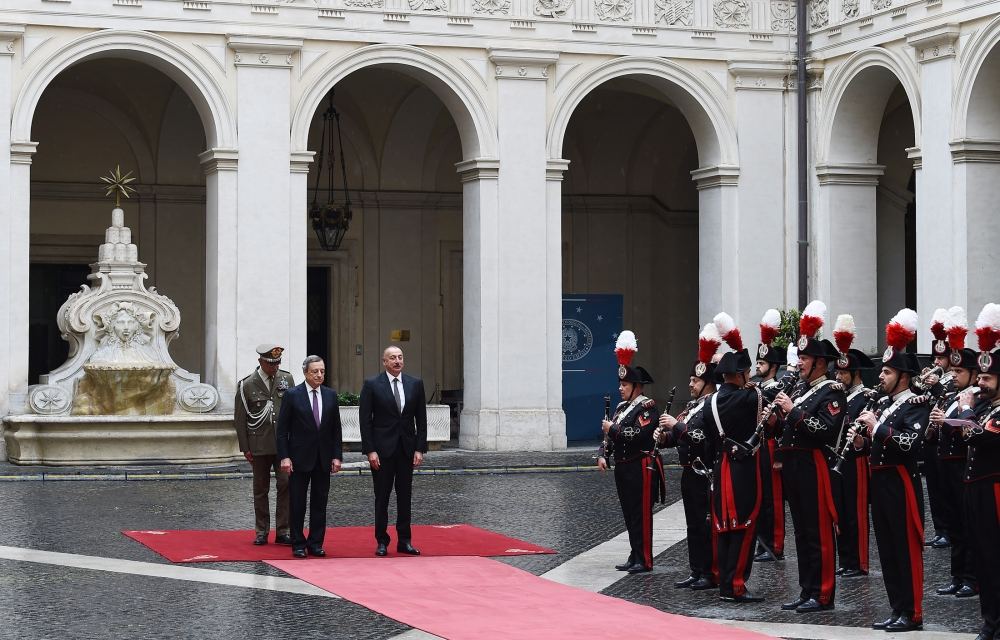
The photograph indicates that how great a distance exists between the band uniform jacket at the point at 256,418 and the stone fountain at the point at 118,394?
6245 mm

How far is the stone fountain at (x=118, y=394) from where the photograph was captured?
62.6 feet

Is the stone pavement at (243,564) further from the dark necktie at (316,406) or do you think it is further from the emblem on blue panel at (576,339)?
the emblem on blue panel at (576,339)

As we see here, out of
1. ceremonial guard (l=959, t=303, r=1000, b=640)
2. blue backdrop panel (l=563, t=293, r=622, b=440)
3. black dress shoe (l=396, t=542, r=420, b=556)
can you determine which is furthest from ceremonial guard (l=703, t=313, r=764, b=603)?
blue backdrop panel (l=563, t=293, r=622, b=440)

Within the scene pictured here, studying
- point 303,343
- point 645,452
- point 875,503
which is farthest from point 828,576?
point 303,343

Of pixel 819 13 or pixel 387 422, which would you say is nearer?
pixel 387 422

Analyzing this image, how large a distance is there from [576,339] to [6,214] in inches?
342

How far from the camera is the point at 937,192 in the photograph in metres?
20.0

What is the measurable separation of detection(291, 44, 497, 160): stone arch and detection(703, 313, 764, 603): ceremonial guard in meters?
11.2

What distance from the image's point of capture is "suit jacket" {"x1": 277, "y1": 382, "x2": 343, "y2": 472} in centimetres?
1234

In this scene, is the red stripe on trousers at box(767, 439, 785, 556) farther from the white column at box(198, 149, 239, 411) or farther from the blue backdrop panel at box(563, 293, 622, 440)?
the blue backdrop panel at box(563, 293, 622, 440)

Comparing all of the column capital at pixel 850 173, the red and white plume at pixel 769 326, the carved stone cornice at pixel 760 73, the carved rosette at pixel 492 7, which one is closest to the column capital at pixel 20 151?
the carved rosette at pixel 492 7

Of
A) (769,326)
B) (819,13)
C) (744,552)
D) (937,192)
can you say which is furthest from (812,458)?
(819,13)

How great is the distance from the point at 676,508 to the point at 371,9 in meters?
8.57

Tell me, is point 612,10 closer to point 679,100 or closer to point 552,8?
point 552,8
